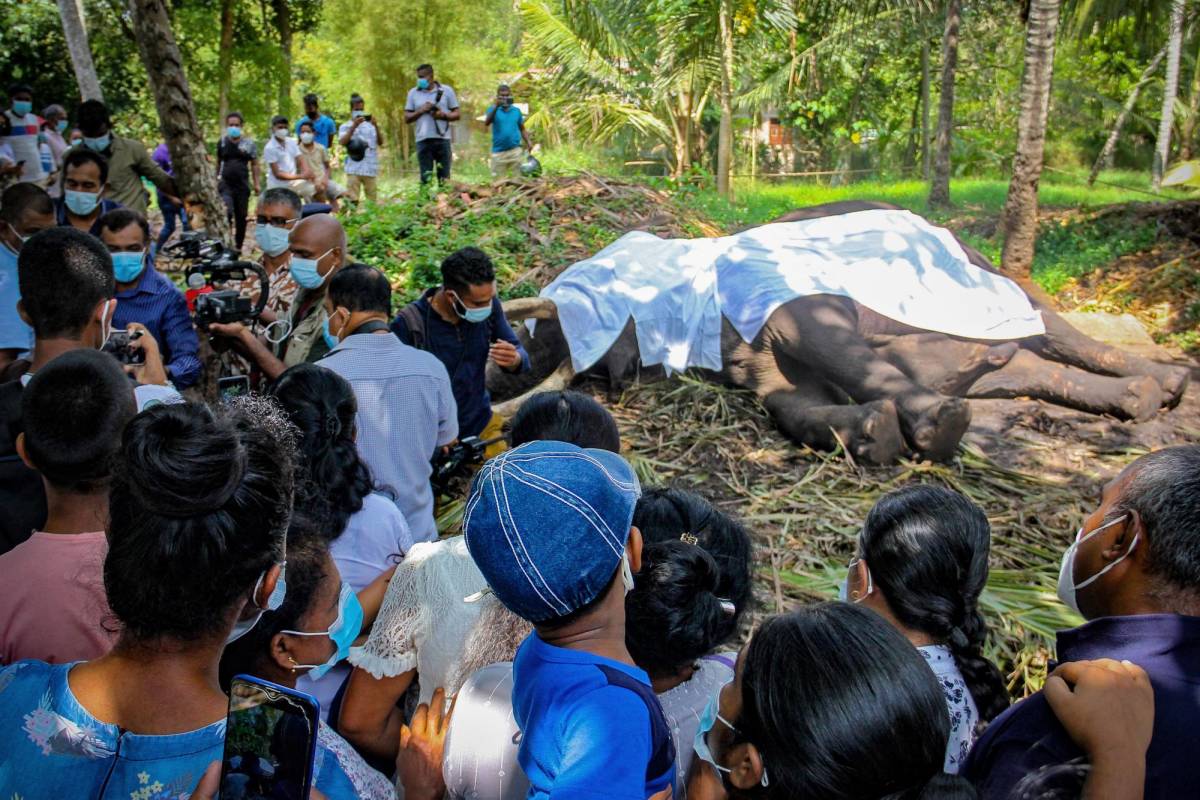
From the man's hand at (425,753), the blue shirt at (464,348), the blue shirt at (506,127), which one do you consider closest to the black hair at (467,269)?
the blue shirt at (464,348)

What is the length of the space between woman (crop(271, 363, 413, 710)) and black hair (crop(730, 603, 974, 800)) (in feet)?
3.81

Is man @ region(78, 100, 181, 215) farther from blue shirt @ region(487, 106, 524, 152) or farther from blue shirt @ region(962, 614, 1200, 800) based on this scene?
blue shirt @ region(962, 614, 1200, 800)

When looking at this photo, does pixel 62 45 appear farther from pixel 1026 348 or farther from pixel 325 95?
pixel 1026 348

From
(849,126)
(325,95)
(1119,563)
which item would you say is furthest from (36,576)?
(325,95)

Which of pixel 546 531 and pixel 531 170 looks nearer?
pixel 546 531

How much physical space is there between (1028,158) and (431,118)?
21.7 ft

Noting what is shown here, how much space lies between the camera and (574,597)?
141 cm

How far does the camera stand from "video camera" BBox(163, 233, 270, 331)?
11.4ft

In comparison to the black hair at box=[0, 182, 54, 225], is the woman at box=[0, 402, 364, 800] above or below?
below

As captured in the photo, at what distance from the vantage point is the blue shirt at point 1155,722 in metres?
1.45

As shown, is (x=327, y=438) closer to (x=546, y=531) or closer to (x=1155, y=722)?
(x=546, y=531)

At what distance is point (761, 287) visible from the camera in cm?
586

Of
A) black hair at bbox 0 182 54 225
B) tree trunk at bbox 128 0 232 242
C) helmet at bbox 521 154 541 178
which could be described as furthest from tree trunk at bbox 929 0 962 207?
black hair at bbox 0 182 54 225

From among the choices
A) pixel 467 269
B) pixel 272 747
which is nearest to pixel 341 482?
pixel 272 747
